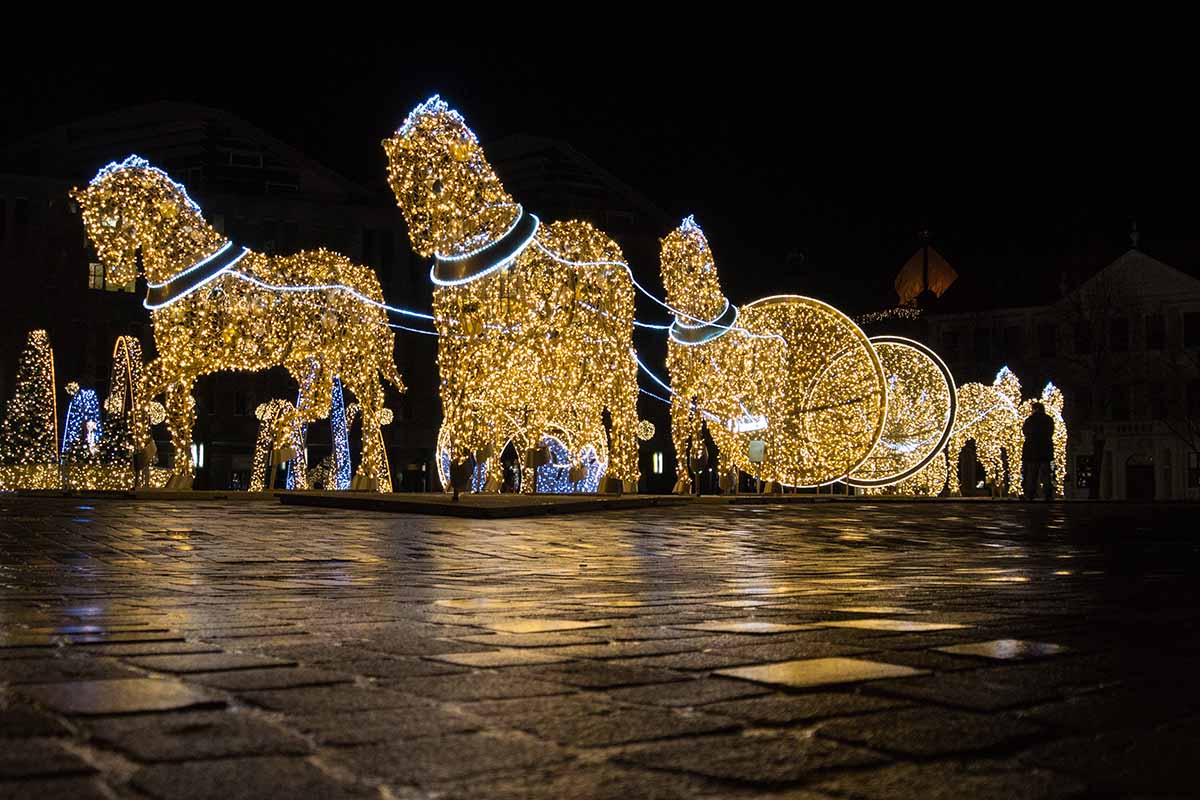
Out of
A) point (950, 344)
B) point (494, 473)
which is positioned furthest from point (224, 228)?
point (494, 473)

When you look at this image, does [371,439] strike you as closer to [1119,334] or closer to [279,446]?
[279,446]

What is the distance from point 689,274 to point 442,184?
7.63 meters

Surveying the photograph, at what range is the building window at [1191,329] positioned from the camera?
57.3m

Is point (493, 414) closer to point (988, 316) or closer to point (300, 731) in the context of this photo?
point (300, 731)

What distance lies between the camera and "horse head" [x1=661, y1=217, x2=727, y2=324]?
28062 millimetres

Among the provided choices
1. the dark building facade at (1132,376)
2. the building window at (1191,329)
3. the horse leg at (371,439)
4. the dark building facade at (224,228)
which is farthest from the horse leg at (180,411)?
the building window at (1191,329)

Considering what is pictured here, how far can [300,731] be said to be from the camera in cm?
297

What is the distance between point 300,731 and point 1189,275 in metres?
60.1

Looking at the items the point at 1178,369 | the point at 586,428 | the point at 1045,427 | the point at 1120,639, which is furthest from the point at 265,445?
the point at 1178,369

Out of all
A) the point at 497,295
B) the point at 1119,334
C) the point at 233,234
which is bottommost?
the point at 497,295

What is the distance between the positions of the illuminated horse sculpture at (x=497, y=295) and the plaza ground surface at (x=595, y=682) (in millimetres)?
13617

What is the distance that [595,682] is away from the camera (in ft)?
12.2

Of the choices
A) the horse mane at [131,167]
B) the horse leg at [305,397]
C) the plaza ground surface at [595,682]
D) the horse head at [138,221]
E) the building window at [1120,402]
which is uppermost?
the horse mane at [131,167]

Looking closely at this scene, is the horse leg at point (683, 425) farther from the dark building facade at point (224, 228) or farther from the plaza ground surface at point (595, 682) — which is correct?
the dark building facade at point (224, 228)
